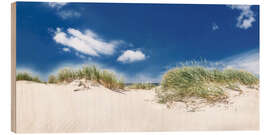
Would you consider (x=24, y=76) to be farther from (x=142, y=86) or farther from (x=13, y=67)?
(x=142, y=86)

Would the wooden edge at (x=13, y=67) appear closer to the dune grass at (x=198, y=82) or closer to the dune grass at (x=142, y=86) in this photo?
the dune grass at (x=142, y=86)

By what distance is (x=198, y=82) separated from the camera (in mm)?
8594

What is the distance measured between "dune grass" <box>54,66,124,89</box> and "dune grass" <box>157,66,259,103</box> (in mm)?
881

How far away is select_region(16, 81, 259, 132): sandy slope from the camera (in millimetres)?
7926

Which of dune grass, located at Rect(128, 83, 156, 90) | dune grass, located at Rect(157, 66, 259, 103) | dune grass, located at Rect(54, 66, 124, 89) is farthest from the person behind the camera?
dune grass, located at Rect(157, 66, 259, 103)

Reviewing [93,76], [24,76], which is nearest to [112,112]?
[93,76]

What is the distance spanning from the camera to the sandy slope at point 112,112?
7.93 m

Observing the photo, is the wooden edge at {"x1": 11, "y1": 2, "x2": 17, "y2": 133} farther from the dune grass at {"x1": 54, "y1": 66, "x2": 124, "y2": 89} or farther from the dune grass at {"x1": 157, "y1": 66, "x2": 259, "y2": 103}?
the dune grass at {"x1": 157, "y1": 66, "x2": 259, "y2": 103}

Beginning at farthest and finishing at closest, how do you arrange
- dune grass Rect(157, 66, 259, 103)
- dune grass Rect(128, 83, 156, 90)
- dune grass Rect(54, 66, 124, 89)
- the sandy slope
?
dune grass Rect(157, 66, 259, 103), dune grass Rect(128, 83, 156, 90), dune grass Rect(54, 66, 124, 89), the sandy slope

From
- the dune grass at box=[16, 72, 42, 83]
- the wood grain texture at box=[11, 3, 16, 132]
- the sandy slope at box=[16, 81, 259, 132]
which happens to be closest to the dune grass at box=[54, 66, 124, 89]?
the sandy slope at box=[16, 81, 259, 132]

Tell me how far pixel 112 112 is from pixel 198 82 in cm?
184

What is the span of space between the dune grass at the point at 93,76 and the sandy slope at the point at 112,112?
13 centimetres

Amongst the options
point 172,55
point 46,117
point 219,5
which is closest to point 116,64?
point 172,55

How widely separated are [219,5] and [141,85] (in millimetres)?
2216
